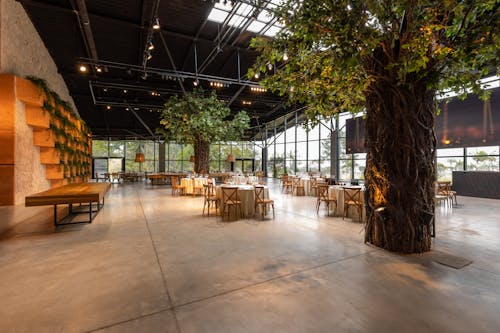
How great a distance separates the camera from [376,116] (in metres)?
3.45

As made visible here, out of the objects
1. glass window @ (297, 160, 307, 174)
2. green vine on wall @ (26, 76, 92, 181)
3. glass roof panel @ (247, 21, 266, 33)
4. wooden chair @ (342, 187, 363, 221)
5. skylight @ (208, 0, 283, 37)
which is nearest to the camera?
green vine on wall @ (26, 76, 92, 181)

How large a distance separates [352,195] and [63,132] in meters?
7.75

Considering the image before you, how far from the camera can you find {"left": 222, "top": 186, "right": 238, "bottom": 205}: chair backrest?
5570 millimetres

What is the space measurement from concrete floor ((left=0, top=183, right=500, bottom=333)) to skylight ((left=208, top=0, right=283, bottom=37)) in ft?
20.5

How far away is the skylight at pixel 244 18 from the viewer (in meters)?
6.75

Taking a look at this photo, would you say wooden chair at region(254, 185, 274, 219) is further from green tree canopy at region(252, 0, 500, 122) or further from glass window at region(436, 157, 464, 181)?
glass window at region(436, 157, 464, 181)

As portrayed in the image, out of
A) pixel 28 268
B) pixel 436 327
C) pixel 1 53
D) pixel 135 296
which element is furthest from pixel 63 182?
pixel 436 327

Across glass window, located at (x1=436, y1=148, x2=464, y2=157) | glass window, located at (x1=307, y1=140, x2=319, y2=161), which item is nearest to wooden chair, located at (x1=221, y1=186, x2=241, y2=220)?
glass window, located at (x1=436, y1=148, x2=464, y2=157)

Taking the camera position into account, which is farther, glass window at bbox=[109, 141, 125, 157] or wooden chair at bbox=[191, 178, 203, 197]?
glass window at bbox=[109, 141, 125, 157]

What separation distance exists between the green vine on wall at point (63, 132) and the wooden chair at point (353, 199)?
6.96 metres

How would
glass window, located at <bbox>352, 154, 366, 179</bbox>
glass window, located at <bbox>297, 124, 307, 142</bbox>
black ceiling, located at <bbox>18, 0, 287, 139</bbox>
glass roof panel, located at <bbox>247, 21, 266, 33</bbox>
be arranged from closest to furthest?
black ceiling, located at <bbox>18, 0, 287, 139</bbox> → glass roof panel, located at <bbox>247, 21, 266, 33</bbox> → glass window, located at <bbox>352, 154, 366, 179</bbox> → glass window, located at <bbox>297, 124, 307, 142</bbox>

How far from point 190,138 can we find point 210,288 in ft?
29.7

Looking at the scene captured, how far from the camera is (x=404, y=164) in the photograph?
127 inches

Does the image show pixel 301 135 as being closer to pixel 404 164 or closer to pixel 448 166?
pixel 448 166
